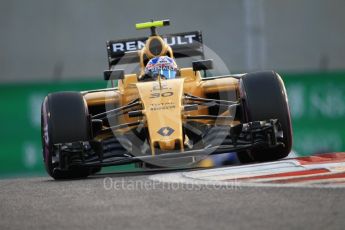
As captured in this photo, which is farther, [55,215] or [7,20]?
[7,20]

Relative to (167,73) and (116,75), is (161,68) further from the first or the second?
(116,75)

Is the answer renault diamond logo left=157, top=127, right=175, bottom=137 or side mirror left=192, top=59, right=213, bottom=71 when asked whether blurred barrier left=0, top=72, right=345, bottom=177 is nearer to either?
side mirror left=192, top=59, right=213, bottom=71

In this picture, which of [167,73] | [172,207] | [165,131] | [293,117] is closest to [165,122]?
[165,131]

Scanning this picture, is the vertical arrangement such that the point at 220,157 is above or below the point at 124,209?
below

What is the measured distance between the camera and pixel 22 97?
16891 millimetres

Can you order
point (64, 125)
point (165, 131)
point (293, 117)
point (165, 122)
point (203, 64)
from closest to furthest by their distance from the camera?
point (165, 131) < point (165, 122) < point (64, 125) < point (203, 64) < point (293, 117)

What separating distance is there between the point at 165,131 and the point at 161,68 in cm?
185

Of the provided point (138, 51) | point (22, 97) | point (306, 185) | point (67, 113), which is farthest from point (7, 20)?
point (306, 185)

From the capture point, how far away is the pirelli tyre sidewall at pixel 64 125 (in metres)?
11.1

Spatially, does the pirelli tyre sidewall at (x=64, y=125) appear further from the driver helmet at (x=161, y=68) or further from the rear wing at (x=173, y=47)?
the rear wing at (x=173, y=47)

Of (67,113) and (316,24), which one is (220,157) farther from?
(316,24)

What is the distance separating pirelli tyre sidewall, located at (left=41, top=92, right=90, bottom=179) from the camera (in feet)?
36.4

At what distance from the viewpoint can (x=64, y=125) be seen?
11.1m

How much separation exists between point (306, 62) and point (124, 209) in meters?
14.1
